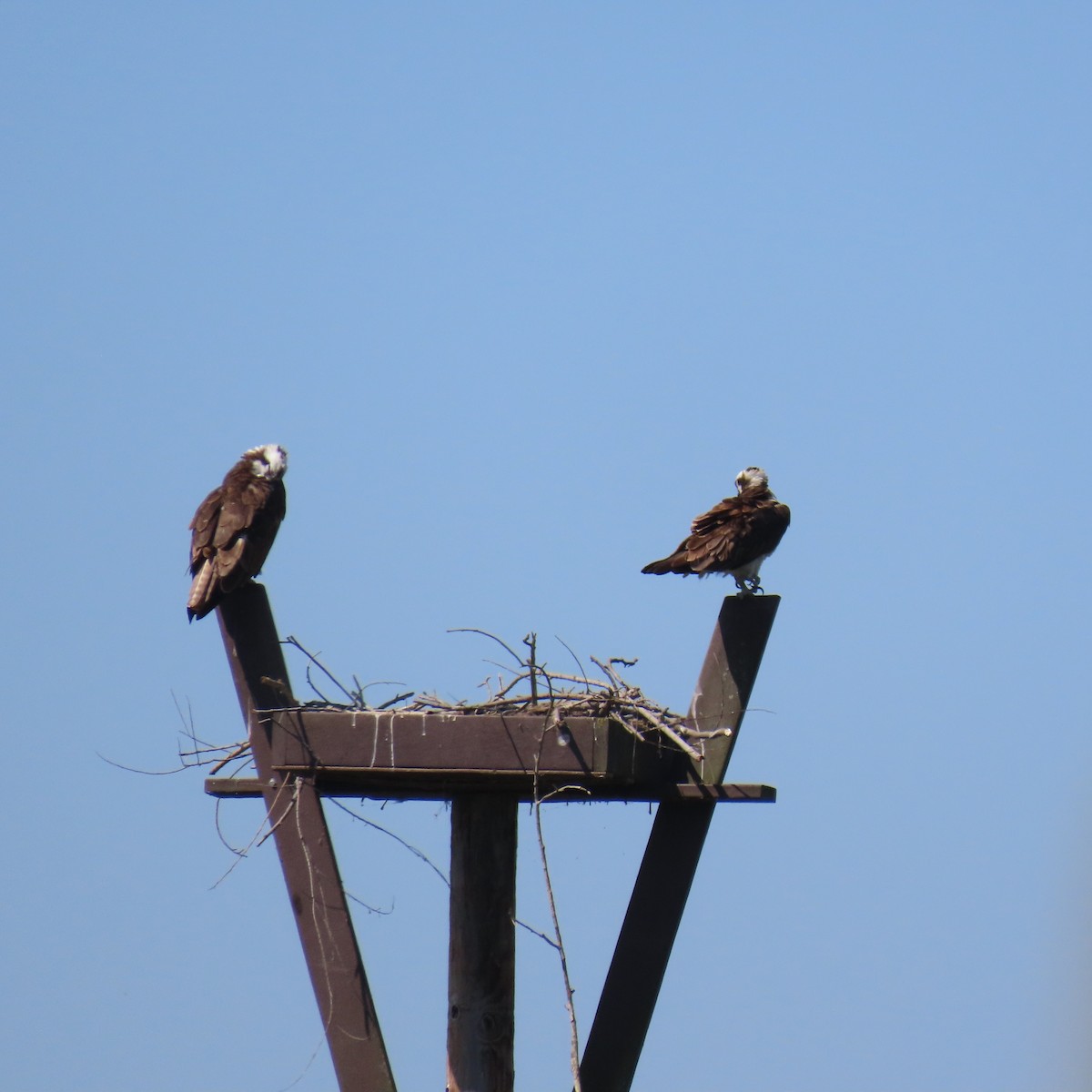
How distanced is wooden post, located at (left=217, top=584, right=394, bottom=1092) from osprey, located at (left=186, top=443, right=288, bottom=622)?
33 cm

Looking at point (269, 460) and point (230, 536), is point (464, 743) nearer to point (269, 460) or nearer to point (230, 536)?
point (230, 536)

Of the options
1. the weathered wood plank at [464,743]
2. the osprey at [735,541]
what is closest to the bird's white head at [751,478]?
the osprey at [735,541]

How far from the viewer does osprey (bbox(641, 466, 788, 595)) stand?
8.24 m

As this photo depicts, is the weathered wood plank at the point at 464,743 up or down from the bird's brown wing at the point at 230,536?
down

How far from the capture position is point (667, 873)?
7.06 meters

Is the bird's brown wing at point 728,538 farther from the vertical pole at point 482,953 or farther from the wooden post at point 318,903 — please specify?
the wooden post at point 318,903

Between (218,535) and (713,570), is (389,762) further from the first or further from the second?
(713,570)

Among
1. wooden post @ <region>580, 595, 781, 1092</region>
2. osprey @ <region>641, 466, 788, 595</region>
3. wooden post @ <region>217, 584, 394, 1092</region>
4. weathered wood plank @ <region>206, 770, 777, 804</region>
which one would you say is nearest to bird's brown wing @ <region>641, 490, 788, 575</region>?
osprey @ <region>641, 466, 788, 595</region>

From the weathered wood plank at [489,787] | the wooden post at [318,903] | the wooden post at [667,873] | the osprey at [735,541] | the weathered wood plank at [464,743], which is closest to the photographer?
the weathered wood plank at [464,743]

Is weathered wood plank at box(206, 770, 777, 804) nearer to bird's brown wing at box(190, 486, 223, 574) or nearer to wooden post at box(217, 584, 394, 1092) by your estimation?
wooden post at box(217, 584, 394, 1092)

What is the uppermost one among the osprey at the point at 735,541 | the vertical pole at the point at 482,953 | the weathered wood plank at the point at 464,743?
the osprey at the point at 735,541

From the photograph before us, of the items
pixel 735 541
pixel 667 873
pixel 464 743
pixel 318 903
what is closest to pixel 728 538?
pixel 735 541

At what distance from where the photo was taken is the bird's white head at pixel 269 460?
835cm

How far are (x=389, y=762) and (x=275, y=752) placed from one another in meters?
0.52
